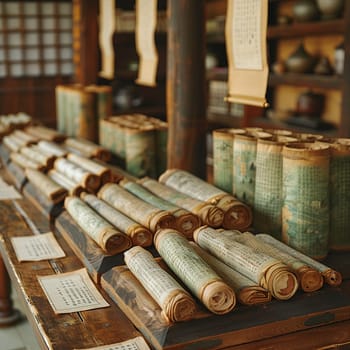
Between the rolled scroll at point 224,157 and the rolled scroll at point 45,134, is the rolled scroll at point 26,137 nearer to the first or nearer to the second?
the rolled scroll at point 45,134

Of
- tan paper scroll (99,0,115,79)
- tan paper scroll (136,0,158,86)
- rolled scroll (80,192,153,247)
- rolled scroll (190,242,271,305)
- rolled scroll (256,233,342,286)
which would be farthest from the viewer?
tan paper scroll (99,0,115,79)

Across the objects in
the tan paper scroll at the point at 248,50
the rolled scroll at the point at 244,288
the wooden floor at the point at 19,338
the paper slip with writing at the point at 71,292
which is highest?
the tan paper scroll at the point at 248,50

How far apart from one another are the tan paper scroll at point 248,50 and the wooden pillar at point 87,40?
3276 mm

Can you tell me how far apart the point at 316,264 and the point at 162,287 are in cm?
54

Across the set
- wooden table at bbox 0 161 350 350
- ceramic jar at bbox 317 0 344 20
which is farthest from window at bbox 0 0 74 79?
wooden table at bbox 0 161 350 350

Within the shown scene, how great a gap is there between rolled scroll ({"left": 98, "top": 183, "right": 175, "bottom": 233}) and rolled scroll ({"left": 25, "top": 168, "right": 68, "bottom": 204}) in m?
0.27

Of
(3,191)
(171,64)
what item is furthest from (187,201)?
(3,191)

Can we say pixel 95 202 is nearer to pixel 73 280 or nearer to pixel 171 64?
pixel 73 280

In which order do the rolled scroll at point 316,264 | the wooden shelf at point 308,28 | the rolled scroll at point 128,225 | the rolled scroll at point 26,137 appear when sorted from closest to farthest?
the rolled scroll at point 316,264, the rolled scroll at point 128,225, the rolled scroll at point 26,137, the wooden shelf at point 308,28

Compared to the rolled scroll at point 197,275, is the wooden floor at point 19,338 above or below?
below

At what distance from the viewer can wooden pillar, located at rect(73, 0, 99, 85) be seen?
5672mm

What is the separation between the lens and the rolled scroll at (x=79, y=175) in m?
2.89

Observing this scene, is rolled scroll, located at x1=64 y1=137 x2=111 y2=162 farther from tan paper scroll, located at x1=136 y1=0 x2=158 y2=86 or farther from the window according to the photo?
the window

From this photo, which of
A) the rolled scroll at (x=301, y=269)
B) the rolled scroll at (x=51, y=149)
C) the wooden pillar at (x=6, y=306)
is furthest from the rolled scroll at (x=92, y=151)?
the rolled scroll at (x=301, y=269)
